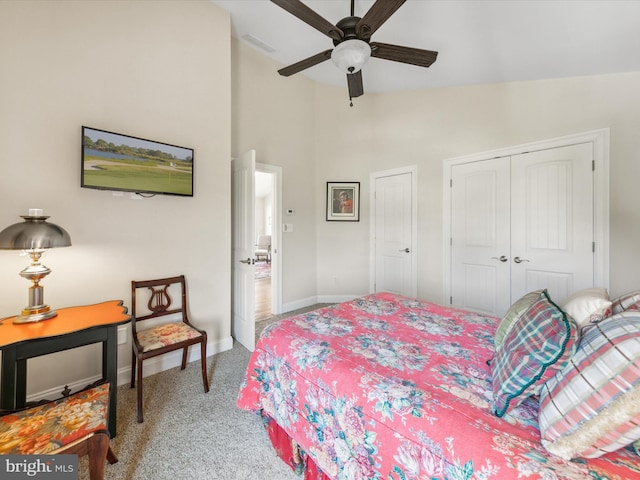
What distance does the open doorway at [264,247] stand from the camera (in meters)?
3.99

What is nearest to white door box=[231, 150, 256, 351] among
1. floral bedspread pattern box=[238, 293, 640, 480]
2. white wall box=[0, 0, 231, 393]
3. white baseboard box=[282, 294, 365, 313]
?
white wall box=[0, 0, 231, 393]

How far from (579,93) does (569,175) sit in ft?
2.51

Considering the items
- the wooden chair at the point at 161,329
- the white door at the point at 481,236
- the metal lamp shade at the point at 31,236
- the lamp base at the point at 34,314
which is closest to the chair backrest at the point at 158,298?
the wooden chair at the point at 161,329

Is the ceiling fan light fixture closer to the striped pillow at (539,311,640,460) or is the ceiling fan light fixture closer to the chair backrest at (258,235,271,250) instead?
the striped pillow at (539,311,640,460)

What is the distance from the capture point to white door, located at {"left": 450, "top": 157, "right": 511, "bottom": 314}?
3.10 m

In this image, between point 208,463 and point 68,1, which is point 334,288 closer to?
point 208,463

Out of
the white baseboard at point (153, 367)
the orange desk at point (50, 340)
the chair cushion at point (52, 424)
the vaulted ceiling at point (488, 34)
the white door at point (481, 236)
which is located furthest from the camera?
the white door at point (481, 236)

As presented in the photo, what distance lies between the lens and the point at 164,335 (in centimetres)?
206

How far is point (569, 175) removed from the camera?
2672mm

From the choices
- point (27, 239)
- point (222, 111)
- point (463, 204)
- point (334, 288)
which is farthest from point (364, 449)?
point (334, 288)

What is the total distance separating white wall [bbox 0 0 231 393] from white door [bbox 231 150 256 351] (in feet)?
0.60

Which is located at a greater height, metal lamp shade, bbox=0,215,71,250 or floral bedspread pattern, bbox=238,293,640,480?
metal lamp shade, bbox=0,215,71,250

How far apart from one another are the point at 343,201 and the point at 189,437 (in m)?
3.50

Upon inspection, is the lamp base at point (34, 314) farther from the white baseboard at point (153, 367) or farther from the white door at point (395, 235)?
the white door at point (395, 235)
